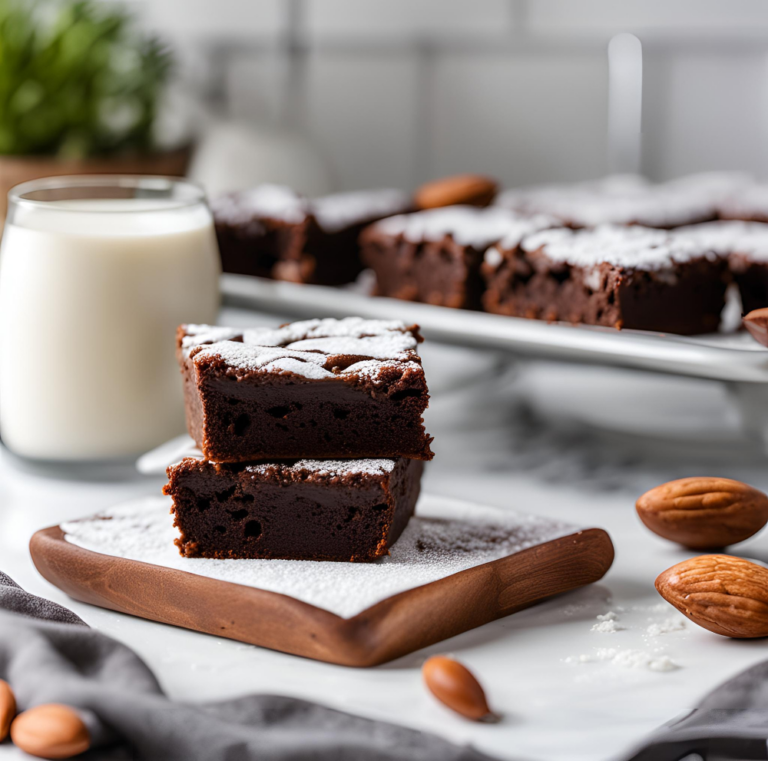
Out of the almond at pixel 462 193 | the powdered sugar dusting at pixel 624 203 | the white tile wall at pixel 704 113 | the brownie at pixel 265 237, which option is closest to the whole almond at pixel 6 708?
the brownie at pixel 265 237

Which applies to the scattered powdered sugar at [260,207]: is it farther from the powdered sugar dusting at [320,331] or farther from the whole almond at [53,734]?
the whole almond at [53,734]

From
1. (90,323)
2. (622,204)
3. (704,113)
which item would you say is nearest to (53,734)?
(90,323)

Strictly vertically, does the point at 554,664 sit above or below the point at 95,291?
below

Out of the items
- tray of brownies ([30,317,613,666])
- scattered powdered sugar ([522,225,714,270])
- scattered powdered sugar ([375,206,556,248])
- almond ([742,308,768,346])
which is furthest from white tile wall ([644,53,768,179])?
tray of brownies ([30,317,613,666])

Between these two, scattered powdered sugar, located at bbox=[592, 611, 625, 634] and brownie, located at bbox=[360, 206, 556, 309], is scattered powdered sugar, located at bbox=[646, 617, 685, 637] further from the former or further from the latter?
brownie, located at bbox=[360, 206, 556, 309]

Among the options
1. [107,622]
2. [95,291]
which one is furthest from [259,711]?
[95,291]

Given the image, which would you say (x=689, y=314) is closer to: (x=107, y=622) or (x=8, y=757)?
(x=107, y=622)

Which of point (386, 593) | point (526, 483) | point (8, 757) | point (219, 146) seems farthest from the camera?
point (219, 146)
